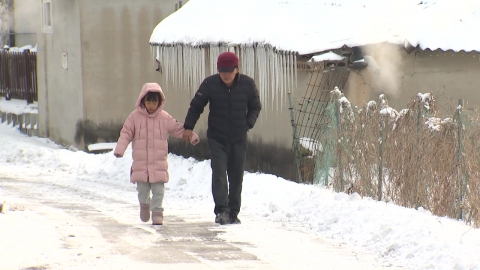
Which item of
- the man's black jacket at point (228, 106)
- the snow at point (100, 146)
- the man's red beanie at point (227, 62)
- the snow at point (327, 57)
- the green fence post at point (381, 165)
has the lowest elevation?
the snow at point (100, 146)

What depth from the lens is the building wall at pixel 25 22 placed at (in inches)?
1110

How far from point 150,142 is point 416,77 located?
5.66 metres

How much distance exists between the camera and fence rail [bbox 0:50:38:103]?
2416 centimetres

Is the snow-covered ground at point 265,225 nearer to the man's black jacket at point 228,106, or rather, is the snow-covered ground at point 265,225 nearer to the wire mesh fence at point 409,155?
the wire mesh fence at point 409,155

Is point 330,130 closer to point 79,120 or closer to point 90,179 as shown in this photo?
point 90,179

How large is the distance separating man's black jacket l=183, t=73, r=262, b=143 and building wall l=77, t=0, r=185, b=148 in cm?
979

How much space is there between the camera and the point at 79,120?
19.5 metres

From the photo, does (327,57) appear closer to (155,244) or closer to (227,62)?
(227,62)

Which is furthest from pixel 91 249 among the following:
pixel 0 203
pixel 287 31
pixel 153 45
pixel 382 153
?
pixel 153 45

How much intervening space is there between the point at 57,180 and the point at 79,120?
4.48 m

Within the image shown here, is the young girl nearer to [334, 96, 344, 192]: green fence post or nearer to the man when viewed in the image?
the man

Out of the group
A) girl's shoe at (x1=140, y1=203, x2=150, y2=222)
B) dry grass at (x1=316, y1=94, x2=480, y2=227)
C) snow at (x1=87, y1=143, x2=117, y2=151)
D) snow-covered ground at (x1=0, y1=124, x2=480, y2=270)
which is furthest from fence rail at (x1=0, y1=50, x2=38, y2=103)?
girl's shoe at (x1=140, y1=203, x2=150, y2=222)

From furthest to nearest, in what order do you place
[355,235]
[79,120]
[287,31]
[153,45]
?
1. [79,120]
2. [153,45]
3. [287,31]
4. [355,235]

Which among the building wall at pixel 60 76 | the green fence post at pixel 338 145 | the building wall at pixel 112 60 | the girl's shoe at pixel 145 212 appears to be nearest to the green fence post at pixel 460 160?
the green fence post at pixel 338 145
